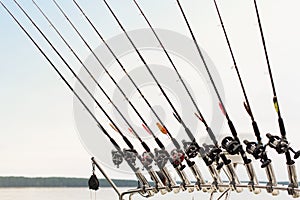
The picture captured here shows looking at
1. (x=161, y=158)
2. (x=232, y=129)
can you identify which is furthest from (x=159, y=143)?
(x=232, y=129)

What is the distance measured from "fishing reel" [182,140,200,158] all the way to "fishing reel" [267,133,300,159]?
94 centimetres

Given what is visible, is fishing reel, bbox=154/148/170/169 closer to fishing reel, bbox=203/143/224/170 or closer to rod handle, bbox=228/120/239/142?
fishing reel, bbox=203/143/224/170

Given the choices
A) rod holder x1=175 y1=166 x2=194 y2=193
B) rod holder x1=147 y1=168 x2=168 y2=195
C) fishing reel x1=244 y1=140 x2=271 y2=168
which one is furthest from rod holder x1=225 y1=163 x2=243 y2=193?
rod holder x1=147 y1=168 x2=168 y2=195

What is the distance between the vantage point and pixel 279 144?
3.38 meters

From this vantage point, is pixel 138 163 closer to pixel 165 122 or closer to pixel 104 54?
pixel 165 122

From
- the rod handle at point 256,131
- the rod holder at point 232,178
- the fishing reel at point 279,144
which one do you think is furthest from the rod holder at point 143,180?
the fishing reel at point 279,144

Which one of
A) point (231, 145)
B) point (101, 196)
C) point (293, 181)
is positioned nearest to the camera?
point (293, 181)

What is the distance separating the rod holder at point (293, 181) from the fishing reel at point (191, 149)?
106 cm

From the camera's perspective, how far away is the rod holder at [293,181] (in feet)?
10.9

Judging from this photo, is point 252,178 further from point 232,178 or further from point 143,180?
point 143,180

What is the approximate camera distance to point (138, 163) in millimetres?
4789

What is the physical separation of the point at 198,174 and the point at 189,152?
20 cm

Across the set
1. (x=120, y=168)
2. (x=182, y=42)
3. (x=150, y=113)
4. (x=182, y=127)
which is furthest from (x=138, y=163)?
(x=182, y=42)

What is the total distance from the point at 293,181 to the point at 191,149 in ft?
3.78
